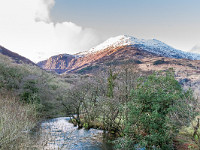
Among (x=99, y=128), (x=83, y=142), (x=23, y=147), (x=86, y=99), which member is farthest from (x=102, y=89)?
(x=23, y=147)

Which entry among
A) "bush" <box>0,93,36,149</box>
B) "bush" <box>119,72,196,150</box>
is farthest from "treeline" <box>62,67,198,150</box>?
"bush" <box>0,93,36,149</box>

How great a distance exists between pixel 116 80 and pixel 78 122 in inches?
424

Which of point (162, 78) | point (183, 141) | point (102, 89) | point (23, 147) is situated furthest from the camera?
point (102, 89)

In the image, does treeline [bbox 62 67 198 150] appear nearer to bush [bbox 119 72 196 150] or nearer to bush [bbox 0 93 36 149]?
bush [bbox 119 72 196 150]

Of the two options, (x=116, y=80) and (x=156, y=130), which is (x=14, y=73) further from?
(x=156, y=130)

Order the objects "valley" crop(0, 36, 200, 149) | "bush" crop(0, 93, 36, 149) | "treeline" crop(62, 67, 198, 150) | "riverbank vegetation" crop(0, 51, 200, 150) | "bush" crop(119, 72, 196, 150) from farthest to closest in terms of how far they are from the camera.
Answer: "bush" crop(119, 72, 196, 150), "treeline" crop(62, 67, 198, 150), "valley" crop(0, 36, 200, 149), "riverbank vegetation" crop(0, 51, 200, 150), "bush" crop(0, 93, 36, 149)

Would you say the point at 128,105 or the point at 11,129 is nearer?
the point at 11,129

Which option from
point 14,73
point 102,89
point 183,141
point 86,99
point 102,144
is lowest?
point 102,144

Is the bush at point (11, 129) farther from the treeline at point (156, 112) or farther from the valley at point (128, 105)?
the treeline at point (156, 112)

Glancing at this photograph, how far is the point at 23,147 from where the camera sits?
28.9ft

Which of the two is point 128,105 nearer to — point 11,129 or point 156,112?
point 156,112

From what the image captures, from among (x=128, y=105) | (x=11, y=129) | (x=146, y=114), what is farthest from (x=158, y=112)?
(x=11, y=129)

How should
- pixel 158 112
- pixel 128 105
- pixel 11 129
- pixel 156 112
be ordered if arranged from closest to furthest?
pixel 11 129, pixel 156 112, pixel 158 112, pixel 128 105

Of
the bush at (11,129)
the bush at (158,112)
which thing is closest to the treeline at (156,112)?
the bush at (158,112)
